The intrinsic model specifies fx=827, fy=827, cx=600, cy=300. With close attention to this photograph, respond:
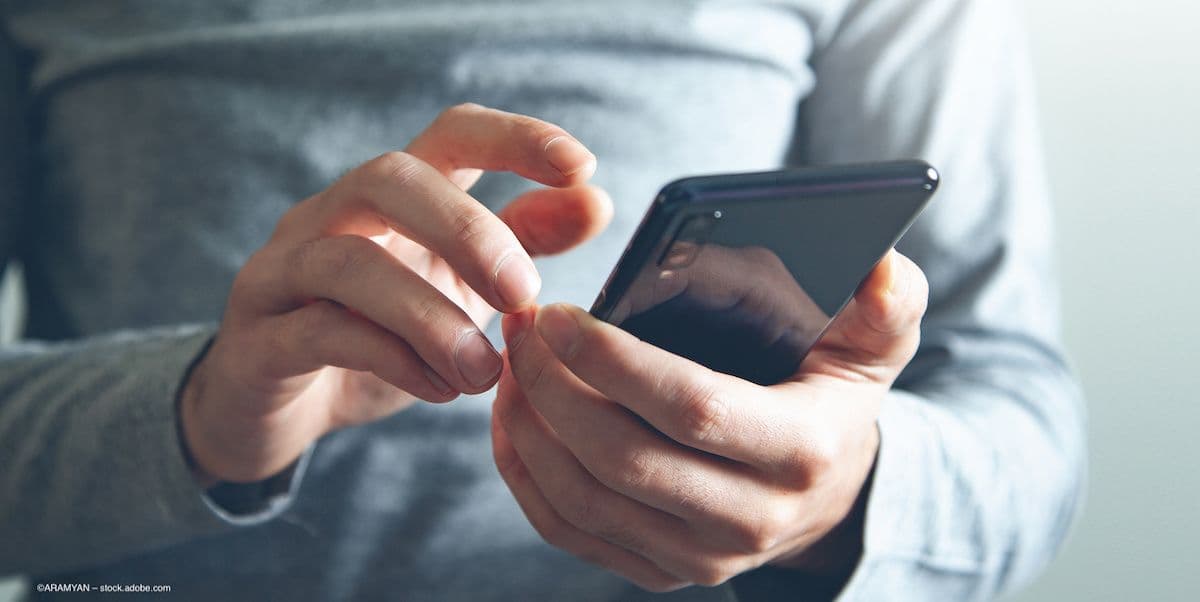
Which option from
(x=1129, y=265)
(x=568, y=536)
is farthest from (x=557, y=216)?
(x=1129, y=265)

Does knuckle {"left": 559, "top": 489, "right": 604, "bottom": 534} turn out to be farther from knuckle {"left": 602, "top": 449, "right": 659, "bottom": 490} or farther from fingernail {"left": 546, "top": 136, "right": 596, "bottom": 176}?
fingernail {"left": 546, "top": 136, "right": 596, "bottom": 176}

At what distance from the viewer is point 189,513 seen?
54 centimetres

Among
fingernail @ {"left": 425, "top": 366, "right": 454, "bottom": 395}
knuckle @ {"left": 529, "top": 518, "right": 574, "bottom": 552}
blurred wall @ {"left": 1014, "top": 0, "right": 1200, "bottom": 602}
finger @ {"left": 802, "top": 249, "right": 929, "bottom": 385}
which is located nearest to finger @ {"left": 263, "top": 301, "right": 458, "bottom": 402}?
fingernail @ {"left": 425, "top": 366, "right": 454, "bottom": 395}

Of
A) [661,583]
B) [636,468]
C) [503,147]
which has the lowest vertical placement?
[661,583]

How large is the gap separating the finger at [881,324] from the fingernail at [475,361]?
172mm

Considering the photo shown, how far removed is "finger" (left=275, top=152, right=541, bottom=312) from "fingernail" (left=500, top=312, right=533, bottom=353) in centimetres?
2

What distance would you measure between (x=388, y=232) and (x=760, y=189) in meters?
0.24

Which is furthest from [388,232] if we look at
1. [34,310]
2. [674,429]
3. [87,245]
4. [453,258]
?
[34,310]

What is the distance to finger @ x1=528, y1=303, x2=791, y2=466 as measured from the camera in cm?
36

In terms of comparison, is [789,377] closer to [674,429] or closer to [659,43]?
[674,429]

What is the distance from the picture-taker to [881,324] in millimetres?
403

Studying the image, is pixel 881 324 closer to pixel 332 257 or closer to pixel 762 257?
pixel 762 257

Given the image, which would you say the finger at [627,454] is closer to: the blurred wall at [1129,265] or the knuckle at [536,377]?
the knuckle at [536,377]

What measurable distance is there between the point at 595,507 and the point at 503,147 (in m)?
0.19
